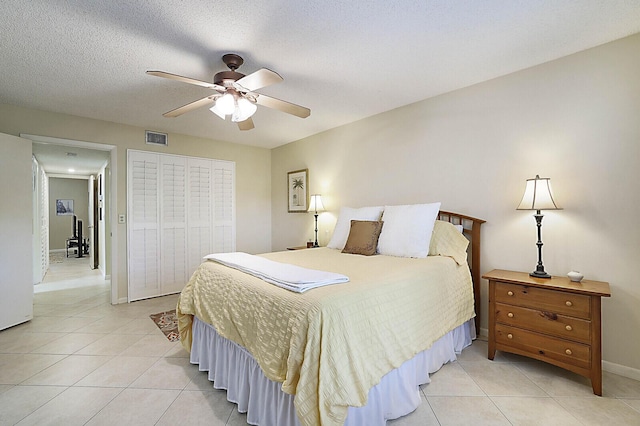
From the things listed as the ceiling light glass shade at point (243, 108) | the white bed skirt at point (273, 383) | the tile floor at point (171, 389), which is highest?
the ceiling light glass shade at point (243, 108)

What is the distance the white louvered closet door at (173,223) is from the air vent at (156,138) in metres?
0.21

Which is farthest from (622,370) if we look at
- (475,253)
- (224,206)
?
(224,206)

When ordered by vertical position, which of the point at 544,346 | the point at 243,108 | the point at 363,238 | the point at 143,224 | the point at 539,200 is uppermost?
the point at 243,108

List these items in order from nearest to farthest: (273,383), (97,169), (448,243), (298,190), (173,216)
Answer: (273,383) → (448,243) → (173,216) → (298,190) → (97,169)

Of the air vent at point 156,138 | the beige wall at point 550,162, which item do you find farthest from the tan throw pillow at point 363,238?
the air vent at point 156,138

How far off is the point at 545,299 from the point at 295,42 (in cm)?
259

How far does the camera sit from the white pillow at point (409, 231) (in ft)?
8.30

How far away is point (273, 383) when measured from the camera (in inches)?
59.3

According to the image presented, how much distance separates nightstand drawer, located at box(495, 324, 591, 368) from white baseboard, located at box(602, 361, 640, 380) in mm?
486

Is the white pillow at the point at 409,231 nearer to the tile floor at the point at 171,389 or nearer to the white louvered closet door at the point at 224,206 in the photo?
the tile floor at the point at 171,389

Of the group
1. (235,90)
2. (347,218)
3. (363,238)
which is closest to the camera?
(235,90)

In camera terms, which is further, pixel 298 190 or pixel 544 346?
pixel 298 190

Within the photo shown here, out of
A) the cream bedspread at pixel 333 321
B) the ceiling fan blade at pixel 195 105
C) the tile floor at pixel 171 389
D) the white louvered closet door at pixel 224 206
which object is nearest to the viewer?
the cream bedspread at pixel 333 321

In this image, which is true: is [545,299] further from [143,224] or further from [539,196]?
[143,224]
